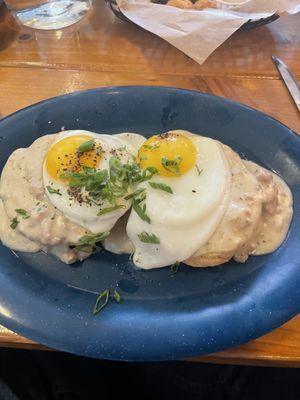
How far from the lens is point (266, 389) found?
1463 millimetres

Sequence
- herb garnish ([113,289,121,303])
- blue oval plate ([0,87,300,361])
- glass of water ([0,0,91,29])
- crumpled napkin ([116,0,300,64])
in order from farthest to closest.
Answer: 1. glass of water ([0,0,91,29])
2. crumpled napkin ([116,0,300,64])
3. herb garnish ([113,289,121,303])
4. blue oval plate ([0,87,300,361])

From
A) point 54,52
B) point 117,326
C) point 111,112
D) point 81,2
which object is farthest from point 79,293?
point 81,2

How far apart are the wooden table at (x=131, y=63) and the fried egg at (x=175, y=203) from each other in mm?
576

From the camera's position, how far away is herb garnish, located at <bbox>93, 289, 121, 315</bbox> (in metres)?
1.06

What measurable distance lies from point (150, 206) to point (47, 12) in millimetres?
1524

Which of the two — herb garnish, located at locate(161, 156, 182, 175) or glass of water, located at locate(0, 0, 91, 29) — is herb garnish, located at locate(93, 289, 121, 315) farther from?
glass of water, located at locate(0, 0, 91, 29)

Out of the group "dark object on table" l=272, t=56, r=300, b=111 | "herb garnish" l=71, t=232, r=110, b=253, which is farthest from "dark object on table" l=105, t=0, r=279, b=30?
"herb garnish" l=71, t=232, r=110, b=253

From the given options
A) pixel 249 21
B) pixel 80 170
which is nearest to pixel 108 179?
pixel 80 170

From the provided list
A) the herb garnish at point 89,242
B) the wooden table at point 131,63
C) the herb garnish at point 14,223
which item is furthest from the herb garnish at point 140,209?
the wooden table at point 131,63

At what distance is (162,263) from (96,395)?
59 cm

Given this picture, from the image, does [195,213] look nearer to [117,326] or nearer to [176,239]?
[176,239]

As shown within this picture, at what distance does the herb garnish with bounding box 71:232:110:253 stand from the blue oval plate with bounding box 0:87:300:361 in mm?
29

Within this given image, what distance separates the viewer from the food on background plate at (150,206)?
115 centimetres

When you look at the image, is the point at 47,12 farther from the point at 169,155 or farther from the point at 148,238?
the point at 148,238
